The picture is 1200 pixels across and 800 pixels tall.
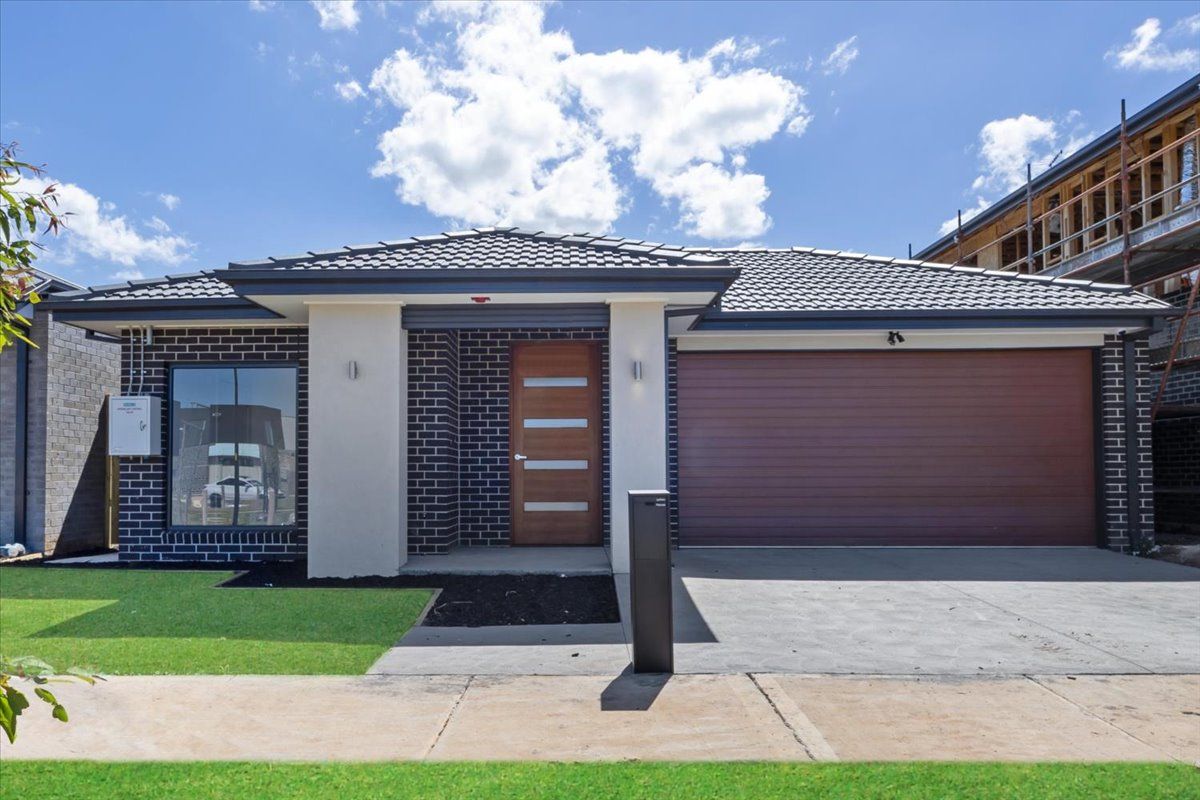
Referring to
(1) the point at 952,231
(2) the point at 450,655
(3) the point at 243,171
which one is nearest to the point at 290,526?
(2) the point at 450,655

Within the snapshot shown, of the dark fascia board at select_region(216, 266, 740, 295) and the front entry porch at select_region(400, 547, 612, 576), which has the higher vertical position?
the dark fascia board at select_region(216, 266, 740, 295)

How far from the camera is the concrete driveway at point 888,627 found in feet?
17.6

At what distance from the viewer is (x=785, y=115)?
49.5ft

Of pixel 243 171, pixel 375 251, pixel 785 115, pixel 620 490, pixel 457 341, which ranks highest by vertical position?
pixel 785 115

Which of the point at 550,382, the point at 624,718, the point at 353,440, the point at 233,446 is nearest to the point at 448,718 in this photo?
the point at 624,718

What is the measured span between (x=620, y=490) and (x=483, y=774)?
16.5 ft

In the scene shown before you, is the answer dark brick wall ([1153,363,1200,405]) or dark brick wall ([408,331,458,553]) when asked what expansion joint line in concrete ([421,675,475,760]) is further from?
dark brick wall ([1153,363,1200,405])

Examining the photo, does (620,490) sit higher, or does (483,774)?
(620,490)

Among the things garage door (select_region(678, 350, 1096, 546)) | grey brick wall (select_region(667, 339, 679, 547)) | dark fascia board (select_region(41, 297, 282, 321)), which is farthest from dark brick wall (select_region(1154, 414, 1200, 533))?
dark fascia board (select_region(41, 297, 282, 321))

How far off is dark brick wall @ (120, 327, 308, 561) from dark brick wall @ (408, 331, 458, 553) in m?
1.53

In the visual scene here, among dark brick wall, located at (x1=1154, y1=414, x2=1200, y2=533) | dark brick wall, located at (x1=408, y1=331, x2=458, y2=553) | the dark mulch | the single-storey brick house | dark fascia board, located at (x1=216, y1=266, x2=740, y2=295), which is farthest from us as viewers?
dark brick wall, located at (x1=1154, y1=414, x2=1200, y2=533)

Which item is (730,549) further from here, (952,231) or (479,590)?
(952,231)

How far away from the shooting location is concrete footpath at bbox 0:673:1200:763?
3.80 meters

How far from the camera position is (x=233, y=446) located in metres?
10.1
